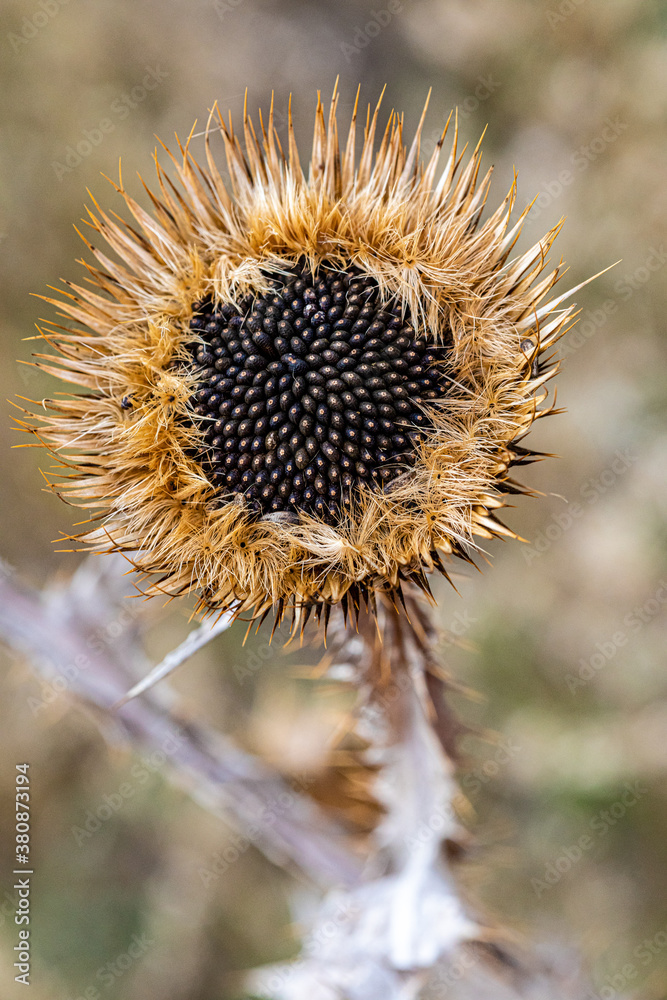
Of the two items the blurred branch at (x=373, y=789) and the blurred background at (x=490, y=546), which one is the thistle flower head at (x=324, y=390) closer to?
the blurred branch at (x=373, y=789)

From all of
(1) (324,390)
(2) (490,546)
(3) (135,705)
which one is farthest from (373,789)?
(2) (490,546)

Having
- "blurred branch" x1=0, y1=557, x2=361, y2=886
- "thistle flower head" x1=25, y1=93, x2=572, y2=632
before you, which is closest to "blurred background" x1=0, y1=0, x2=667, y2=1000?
"blurred branch" x1=0, y1=557, x2=361, y2=886

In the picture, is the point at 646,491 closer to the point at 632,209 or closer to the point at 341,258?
the point at 632,209

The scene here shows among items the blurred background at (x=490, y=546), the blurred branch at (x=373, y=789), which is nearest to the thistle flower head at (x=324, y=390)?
the blurred branch at (x=373, y=789)

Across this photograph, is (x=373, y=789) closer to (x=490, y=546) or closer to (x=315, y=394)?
(x=315, y=394)

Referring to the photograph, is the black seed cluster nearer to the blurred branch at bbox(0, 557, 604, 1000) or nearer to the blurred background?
the blurred branch at bbox(0, 557, 604, 1000)

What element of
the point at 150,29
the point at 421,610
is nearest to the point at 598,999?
the point at 421,610

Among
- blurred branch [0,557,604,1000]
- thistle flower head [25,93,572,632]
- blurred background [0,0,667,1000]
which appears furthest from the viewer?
blurred background [0,0,667,1000]
